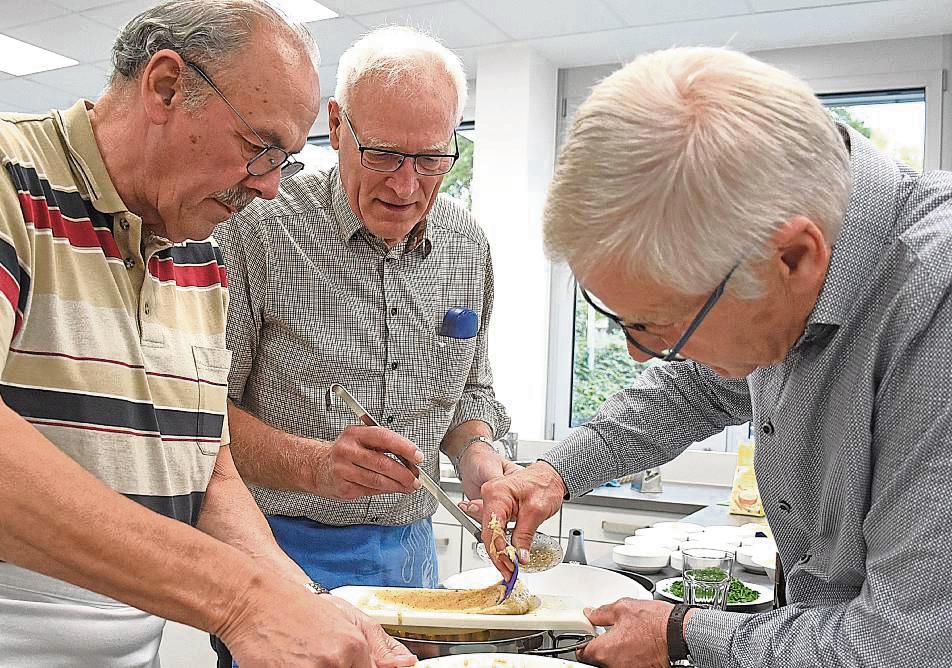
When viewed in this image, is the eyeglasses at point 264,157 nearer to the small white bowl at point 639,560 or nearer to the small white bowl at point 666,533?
the small white bowl at point 639,560

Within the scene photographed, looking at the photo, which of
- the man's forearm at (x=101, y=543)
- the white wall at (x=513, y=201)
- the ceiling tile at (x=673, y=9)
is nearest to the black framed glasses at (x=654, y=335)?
the man's forearm at (x=101, y=543)

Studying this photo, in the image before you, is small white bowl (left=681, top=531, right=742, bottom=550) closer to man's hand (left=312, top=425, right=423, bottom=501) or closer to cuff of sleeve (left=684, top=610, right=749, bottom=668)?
man's hand (left=312, top=425, right=423, bottom=501)

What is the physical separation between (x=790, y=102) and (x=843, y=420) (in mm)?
374

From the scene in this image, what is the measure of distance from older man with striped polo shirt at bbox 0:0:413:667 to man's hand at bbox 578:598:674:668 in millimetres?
Answer: 269

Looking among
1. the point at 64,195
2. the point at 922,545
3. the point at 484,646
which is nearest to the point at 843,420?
the point at 922,545

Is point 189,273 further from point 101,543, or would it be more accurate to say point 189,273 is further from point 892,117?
point 892,117

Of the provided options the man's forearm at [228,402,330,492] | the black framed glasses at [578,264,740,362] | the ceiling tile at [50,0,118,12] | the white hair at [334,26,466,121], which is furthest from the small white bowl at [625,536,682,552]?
the ceiling tile at [50,0,118,12]

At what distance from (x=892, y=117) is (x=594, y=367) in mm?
2032

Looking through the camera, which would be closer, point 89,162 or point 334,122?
point 89,162

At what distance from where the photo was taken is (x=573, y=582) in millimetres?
1773

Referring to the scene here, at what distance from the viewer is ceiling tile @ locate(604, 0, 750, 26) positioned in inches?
171

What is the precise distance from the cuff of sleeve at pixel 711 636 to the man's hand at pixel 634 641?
1.8 inches

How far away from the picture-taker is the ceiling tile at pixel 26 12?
15.3 ft

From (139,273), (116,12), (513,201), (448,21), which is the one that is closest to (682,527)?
(139,273)
